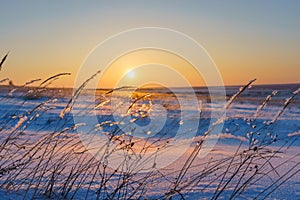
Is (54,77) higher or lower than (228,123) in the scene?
higher

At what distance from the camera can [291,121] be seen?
34.4 feet

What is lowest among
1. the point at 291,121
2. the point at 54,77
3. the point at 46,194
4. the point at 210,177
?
the point at 291,121

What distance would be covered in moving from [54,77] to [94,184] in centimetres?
93

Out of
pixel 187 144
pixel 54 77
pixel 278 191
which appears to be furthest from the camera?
pixel 187 144

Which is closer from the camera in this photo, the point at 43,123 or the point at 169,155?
the point at 169,155

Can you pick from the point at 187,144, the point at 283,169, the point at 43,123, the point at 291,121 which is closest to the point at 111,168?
the point at 283,169

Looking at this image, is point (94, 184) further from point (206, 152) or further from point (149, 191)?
point (206, 152)

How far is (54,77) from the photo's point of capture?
244 cm

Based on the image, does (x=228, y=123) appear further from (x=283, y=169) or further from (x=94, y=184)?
(x=94, y=184)

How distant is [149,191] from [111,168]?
85 centimetres

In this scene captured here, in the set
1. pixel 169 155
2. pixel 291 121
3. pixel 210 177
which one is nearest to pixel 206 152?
pixel 169 155

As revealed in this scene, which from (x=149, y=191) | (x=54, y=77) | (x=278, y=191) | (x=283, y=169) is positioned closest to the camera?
(x=54, y=77)

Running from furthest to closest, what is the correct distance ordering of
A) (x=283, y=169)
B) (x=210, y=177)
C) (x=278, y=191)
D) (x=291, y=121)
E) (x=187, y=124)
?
(x=291, y=121)
(x=187, y=124)
(x=283, y=169)
(x=210, y=177)
(x=278, y=191)

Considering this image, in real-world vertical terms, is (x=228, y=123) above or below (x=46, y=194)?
below
